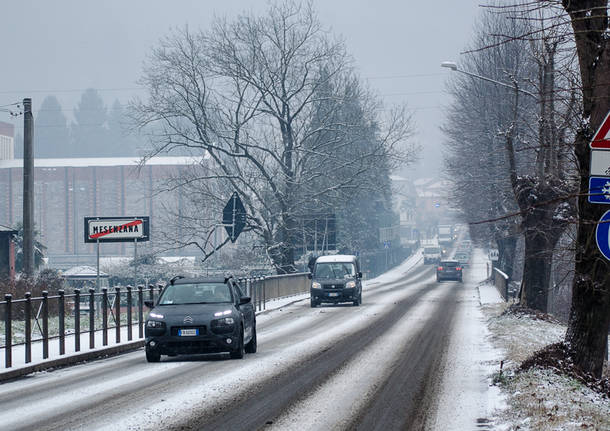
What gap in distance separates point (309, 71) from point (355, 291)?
1678 cm

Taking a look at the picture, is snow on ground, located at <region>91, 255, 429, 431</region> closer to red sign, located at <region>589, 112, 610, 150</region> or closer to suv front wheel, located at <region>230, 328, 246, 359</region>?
suv front wheel, located at <region>230, 328, 246, 359</region>

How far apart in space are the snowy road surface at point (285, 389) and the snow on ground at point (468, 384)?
0.05 ft

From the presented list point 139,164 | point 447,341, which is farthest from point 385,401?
point 139,164

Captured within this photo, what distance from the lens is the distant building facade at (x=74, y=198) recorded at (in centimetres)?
11800

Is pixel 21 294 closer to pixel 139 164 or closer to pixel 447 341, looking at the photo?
pixel 447 341

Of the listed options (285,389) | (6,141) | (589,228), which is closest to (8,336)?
(285,389)

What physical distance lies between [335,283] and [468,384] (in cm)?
2610

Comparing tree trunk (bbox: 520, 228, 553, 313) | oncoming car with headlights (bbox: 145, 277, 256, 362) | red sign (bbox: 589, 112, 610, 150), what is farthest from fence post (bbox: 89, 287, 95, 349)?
tree trunk (bbox: 520, 228, 553, 313)

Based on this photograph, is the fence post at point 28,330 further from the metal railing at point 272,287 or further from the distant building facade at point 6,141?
the distant building facade at point 6,141

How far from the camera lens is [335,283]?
40.2m

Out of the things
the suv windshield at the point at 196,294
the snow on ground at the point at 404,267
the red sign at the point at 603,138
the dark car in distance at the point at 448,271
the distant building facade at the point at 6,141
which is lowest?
the snow on ground at the point at 404,267

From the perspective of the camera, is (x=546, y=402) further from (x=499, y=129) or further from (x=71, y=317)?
(x=499, y=129)

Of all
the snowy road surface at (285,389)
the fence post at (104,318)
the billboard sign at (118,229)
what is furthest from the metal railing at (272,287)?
Result: the fence post at (104,318)

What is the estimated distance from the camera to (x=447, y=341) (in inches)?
883
